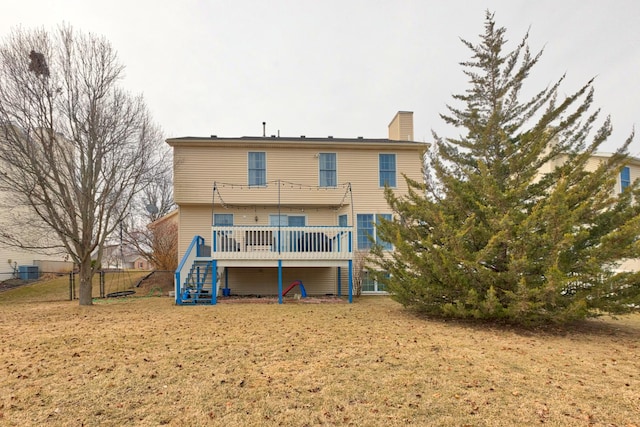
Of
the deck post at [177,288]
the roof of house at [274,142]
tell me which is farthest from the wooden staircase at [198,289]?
the roof of house at [274,142]

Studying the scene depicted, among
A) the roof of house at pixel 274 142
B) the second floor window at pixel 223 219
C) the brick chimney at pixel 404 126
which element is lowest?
the second floor window at pixel 223 219

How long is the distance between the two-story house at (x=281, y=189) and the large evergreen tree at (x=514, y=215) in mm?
4982

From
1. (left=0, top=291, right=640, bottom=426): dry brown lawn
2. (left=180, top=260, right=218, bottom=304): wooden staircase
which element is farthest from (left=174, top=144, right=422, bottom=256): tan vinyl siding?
(left=0, top=291, right=640, bottom=426): dry brown lawn

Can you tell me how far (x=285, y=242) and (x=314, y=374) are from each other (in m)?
7.53

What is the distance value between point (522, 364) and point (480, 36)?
7.71 m

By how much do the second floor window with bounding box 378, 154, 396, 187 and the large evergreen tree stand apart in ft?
18.0

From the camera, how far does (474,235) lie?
8.08 metres

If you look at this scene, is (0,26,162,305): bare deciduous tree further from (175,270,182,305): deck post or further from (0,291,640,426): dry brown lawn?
(0,291,640,426): dry brown lawn

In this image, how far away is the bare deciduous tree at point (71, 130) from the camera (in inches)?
428

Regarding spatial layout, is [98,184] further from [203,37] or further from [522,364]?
[522,364]

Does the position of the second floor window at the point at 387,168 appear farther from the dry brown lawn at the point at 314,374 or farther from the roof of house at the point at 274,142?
the dry brown lawn at the point at 314,374

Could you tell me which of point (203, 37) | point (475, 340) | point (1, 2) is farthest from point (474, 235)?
point (1, 2)

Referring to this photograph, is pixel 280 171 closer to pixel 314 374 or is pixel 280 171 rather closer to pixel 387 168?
pixel 387 168

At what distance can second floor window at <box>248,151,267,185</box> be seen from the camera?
576 inches
